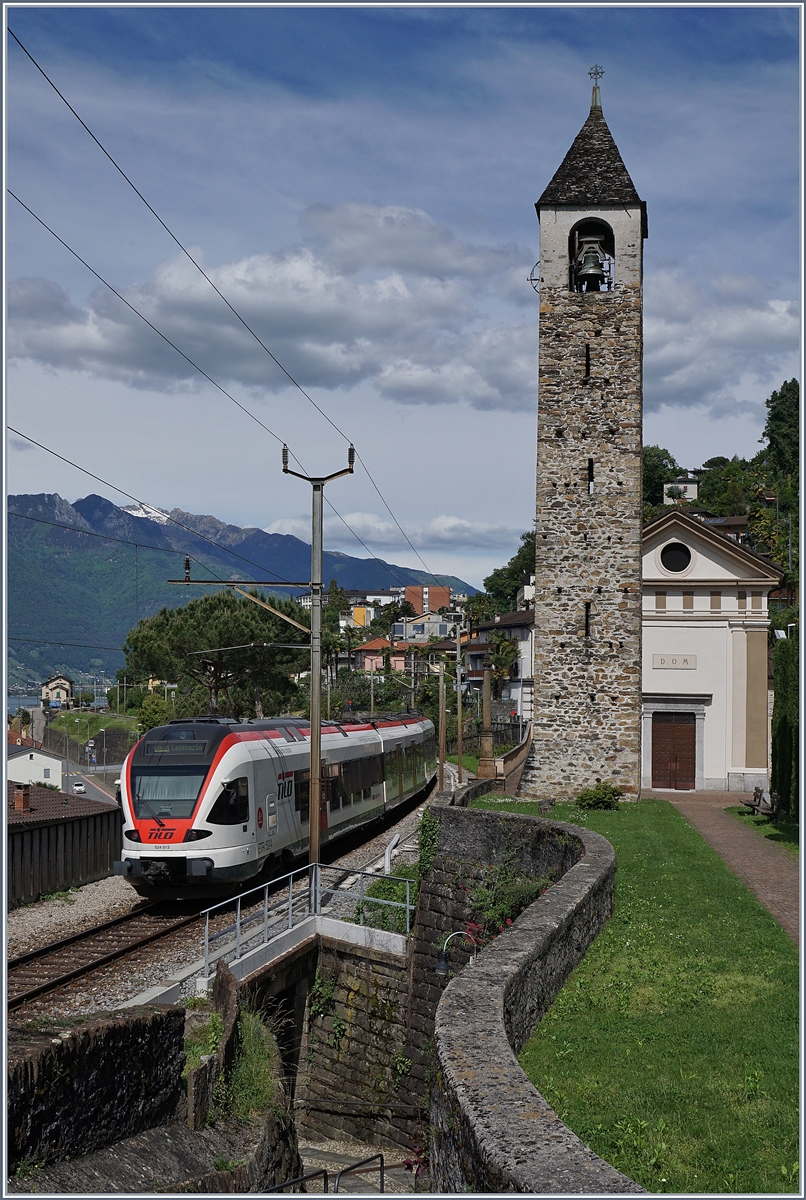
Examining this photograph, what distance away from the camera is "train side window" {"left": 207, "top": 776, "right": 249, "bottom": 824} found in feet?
54.1

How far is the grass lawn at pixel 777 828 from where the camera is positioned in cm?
2002

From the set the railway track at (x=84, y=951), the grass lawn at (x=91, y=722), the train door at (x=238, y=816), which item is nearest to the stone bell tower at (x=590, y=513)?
the train door at (x=238, y=816)

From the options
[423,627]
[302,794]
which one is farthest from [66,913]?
[423,627]

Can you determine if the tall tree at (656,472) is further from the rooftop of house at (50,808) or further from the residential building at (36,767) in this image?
the rooftop of house at (50,808)

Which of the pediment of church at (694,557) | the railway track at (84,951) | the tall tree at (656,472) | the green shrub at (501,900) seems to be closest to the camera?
the railway track at (84,951)

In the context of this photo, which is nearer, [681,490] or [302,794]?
[302,794]

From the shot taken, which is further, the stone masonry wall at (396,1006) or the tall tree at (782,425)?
the tall tree at (782,425)

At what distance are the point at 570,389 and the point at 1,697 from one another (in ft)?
67.4

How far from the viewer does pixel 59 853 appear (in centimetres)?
1934

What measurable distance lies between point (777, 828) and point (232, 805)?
A: 12557 millimetres

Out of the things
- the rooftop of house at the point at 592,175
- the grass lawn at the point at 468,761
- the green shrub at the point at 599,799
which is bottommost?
the grass lawn at the point at 468,761

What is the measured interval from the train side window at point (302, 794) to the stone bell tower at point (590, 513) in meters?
7.03

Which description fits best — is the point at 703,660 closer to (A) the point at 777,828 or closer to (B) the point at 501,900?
(A) the point at 777,828

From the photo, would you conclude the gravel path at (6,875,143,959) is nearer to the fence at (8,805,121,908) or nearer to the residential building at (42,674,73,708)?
the fence at (8,805,121,908)
